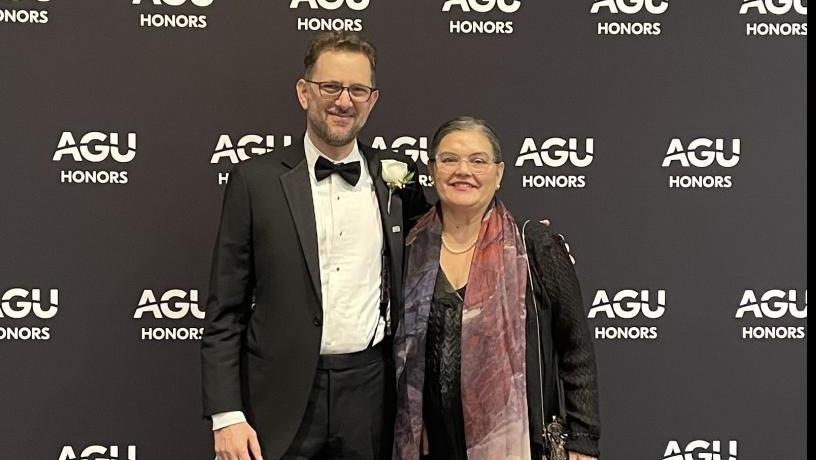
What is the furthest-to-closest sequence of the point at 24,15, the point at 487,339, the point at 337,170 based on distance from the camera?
the point at 24,15 < the point at 337,170 < the point at 487,339

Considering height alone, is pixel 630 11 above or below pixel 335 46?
above

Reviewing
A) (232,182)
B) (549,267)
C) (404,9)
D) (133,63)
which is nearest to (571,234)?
(549,267)

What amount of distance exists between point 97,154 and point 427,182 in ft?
3.72

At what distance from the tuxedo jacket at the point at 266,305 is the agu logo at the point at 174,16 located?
2.71 feet

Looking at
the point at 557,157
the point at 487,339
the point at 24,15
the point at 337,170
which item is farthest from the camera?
the point at 557,157

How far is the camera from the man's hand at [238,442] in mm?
1991

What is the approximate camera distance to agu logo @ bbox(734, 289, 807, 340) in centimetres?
279

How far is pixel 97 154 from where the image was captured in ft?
8.66

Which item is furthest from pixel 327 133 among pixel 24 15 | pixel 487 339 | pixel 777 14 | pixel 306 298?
pixel 777 14

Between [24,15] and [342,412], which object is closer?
[342,412]

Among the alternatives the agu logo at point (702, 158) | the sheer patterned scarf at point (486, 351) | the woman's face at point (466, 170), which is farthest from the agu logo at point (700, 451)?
the woman's face at point (466, 170)

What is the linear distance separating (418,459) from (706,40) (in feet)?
5.86

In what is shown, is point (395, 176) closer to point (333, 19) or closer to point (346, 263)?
point (346, 263)

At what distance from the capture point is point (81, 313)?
2658 millimetres
